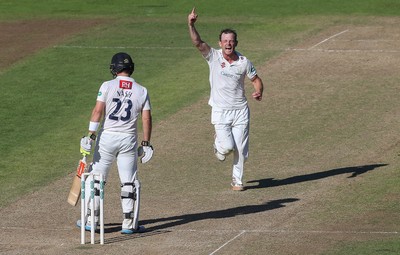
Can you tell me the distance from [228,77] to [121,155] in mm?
3224

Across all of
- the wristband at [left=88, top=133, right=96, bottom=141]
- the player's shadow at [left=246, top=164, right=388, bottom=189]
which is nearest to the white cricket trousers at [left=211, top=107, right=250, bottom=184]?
the player's shadow at [left=246, top=164, right=388, bottom=189]

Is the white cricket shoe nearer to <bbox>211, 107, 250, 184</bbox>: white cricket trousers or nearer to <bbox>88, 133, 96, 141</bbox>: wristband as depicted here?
<bbox>211, 107, 250, 184</bbox>: white cricket trousers

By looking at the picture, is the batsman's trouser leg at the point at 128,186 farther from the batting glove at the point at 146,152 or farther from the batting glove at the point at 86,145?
the batting glove at the point at 86,145

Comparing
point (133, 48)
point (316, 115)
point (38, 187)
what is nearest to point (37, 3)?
point (133, 48)

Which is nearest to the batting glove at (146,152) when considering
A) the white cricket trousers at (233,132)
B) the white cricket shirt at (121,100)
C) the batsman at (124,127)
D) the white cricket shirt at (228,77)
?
the batsman at (124,127)

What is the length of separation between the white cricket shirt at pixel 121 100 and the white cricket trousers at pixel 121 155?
0.49 feet

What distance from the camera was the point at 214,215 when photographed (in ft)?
57.5

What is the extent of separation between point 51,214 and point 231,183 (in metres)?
3.30

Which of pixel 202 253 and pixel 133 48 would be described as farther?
pixel 133 48

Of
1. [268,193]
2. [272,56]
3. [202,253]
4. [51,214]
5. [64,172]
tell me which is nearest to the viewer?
[202,253]

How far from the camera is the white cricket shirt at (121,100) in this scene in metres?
16.3

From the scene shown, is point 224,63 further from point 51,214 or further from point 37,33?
point 37,33

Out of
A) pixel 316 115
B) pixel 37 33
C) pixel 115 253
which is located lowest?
pixel 115 253

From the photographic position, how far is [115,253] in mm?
15266
